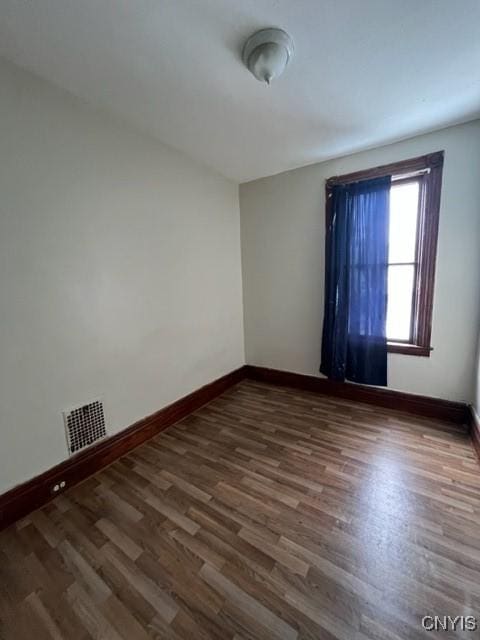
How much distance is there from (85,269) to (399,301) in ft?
9.01

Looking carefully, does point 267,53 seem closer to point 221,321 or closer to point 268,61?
point 268,61

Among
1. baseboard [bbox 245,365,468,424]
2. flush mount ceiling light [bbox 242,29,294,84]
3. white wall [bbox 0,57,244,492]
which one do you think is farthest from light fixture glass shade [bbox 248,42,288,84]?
baseboard [bbox 245,365,468,424]

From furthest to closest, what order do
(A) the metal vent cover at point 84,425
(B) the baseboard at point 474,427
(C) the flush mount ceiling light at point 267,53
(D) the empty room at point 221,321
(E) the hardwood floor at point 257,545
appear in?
Answer: (B) the baseboard at point 474,427
(A) the metal vent cover at point 84,425
(C) the flush mount ceiling light at point 267,53
(D) the empty room at point 221,321
(E) the hardwood floor at point 257,545

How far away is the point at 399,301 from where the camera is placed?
2.51 m

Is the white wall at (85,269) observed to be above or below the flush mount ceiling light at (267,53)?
below

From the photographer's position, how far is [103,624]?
3.33 feet

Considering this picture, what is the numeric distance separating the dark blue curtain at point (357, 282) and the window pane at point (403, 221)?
0.41 feet

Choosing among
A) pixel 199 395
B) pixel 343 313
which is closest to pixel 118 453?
pixel 199 395

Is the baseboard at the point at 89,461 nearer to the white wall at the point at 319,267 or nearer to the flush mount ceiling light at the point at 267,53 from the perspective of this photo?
the white wall at the point at 319,267

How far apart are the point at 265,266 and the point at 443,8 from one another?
2.26 meters

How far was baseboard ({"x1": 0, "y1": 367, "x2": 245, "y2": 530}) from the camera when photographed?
150 centimetres

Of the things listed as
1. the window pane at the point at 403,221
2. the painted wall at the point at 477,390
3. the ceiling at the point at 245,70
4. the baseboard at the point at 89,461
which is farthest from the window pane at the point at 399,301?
the baseboard at the point at 89,461

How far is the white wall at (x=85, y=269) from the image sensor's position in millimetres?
1480

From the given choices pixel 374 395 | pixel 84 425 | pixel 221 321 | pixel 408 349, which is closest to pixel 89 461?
pixel 84 425
